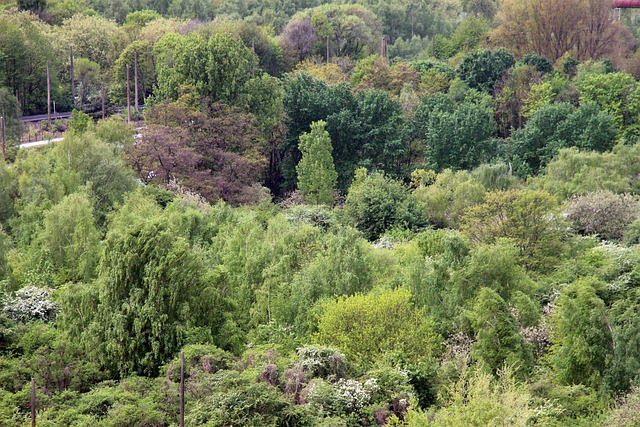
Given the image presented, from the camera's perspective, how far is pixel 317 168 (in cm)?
6638

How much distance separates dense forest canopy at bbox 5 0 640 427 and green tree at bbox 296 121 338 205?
6.6 inches

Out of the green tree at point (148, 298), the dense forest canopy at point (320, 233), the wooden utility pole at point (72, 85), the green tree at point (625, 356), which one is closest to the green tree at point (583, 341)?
the dense forest canopy at point (320, 233)

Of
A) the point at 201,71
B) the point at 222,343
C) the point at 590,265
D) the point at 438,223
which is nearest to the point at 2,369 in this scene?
the point at 222,343

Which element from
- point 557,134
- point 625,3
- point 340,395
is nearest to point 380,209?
point 557,134

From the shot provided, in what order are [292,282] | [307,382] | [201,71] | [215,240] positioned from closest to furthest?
1. [307,382]
2. [292,282]
3. [215,240]
4. [201,71]

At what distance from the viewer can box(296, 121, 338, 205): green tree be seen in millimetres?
66062

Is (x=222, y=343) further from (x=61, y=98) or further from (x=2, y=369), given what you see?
(x=61, y=98)

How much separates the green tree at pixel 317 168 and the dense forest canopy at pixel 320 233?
0.55ft

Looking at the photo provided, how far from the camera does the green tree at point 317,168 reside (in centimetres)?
6606

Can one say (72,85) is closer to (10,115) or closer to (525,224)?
(10,115)

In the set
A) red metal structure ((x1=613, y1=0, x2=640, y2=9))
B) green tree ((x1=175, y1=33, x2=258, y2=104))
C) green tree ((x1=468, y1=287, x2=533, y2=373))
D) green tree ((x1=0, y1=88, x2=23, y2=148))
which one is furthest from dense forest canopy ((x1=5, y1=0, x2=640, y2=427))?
red metal structure ((x1=613, y1=0, x2=640, y2=9))

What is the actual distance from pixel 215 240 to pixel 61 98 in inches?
1802

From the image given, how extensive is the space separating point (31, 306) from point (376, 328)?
13646mm

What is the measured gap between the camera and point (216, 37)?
68.6 m
